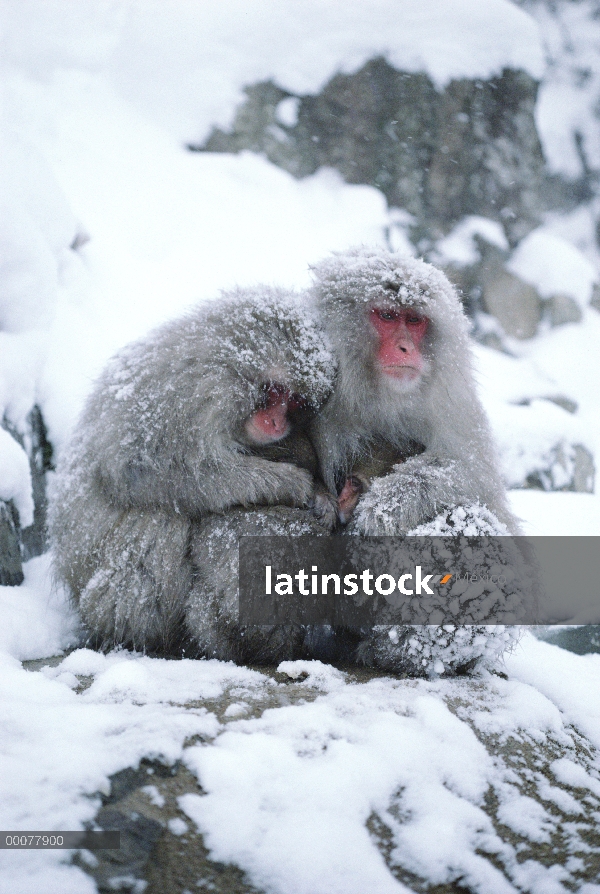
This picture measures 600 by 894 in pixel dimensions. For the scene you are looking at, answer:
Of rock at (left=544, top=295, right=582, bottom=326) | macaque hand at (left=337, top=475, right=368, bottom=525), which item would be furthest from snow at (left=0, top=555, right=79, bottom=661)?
rock at (left=544, top=295, right=582, bottom=326)

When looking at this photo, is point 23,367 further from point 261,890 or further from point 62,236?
point 261,890

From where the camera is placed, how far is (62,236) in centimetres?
459

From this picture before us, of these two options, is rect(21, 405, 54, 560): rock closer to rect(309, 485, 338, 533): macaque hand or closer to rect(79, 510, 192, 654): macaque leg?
rect(79, 510, 192, 654): macaque leg

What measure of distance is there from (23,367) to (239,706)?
2.14 meters

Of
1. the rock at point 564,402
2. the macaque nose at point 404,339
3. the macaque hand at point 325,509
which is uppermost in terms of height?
the macaque nose at point 404,339

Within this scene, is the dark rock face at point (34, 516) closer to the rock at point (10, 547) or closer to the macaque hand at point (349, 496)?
the rock at point (10, 547)

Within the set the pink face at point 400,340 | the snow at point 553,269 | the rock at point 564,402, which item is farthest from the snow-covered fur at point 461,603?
the snow at point 553,269

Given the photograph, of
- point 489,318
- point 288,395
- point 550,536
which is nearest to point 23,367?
point 288,395

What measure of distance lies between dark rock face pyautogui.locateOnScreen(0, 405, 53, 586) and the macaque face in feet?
3.80

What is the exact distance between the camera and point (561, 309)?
8.12 meters

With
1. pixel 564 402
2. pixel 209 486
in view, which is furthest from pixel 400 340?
pixel 564 402

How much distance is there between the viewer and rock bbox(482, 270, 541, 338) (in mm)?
8094

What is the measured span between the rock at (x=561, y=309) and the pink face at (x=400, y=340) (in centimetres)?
604

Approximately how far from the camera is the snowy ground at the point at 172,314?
146 cm
